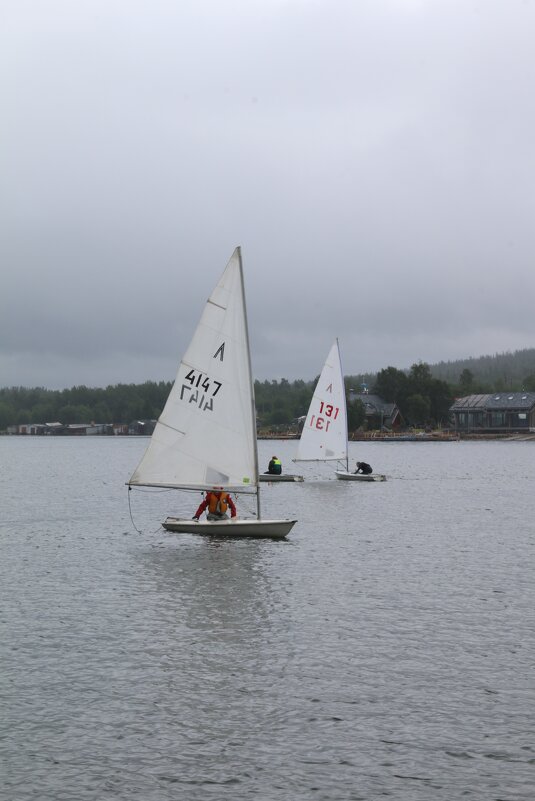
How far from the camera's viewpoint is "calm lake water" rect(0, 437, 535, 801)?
43.9ft

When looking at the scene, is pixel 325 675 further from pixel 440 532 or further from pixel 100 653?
pixel 440 532

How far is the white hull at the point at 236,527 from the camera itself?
34781 mm

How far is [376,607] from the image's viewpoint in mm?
24562

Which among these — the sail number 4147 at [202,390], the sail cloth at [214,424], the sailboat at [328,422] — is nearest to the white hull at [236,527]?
the sail cloth at [214,424]

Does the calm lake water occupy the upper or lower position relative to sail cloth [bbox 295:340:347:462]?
lower

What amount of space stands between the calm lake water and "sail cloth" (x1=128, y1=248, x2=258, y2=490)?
9.55ft

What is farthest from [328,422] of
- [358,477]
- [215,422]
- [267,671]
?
[267,671]

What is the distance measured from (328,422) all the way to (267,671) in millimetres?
54699

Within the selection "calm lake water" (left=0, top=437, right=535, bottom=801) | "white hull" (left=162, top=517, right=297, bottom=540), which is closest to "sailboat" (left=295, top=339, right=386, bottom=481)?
"calm lake water" (left=0, top=437, right=535, bottom=801)

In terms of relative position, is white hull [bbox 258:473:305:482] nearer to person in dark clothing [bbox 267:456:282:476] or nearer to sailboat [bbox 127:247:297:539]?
person in dark clothing [bbox 267:456:282:476]

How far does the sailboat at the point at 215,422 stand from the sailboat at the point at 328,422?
36.6 m

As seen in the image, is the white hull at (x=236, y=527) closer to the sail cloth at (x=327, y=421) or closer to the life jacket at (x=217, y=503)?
the life jacket at (x=217, y=503)

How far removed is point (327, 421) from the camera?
7275cm

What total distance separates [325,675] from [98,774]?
5866 millimetres
